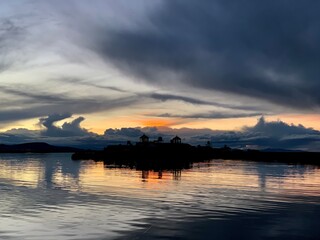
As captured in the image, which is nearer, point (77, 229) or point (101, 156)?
point (77, 229)

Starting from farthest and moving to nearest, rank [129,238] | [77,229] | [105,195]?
[105,195]
[77,229]
[129,238]

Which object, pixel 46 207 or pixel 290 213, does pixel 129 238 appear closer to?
pixel 46 207

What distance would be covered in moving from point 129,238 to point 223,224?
7.81 meters

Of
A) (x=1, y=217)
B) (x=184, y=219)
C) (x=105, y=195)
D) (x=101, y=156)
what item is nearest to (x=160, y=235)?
(x=184, y=219)

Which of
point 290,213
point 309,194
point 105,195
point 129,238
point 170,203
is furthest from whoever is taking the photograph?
point 309,194

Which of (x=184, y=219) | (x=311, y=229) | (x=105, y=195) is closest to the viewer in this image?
(x=311, y=229)

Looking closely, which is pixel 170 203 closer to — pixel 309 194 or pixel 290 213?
pixel 290 213

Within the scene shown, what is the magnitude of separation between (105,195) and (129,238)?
21.3 m

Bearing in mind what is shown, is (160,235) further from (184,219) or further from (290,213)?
(290,213)

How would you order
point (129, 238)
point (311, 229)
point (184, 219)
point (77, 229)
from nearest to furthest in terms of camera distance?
Result: point (129, 238) → point (77, 229) → point (311, 229) → point (184, 219)

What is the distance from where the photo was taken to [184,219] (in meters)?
29.8

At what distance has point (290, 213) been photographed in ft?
111

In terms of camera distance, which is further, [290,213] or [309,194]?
[309,194]

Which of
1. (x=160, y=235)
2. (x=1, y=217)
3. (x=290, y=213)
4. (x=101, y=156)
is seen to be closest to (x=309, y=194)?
(x=290, y=213)
